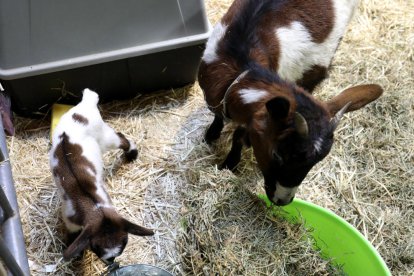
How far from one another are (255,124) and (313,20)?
3.14 feet

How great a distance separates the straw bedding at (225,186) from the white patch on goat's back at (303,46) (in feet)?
1.87

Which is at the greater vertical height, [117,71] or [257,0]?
[257,0]

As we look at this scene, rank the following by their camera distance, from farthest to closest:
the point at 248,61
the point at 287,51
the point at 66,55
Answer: the point at 66,55, the point at 287,51, the point at 248,61

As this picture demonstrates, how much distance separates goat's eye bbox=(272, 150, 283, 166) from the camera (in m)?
2.48

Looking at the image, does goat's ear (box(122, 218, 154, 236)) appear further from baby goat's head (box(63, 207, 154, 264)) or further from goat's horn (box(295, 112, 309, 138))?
goat's horn (box(295, 112, 309, 138))

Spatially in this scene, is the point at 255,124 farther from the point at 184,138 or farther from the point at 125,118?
the point at 125,118

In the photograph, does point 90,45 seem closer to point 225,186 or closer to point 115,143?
point 115,143

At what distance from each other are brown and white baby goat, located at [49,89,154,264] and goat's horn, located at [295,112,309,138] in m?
0.90

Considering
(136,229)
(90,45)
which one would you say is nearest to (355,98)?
(136,229)

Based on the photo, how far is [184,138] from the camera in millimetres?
3494

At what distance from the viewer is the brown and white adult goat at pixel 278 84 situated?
2.41 metres

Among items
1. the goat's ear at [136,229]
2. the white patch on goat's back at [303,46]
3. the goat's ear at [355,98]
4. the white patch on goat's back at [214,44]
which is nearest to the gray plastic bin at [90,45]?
the white patch on goat's back at [214,44]

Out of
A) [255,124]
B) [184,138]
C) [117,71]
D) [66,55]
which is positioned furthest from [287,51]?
[66,55]

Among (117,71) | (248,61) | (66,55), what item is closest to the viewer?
(248,61)
